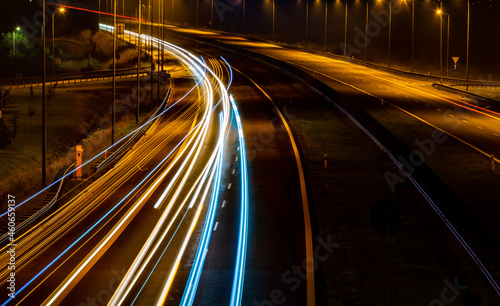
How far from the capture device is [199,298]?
1551 cm

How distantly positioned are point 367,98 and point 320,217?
30.1 metres

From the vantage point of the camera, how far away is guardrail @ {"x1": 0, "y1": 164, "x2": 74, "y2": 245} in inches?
845

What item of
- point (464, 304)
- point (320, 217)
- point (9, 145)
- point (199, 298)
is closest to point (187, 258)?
point (199, 298)

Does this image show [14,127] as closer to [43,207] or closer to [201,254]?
[43,207]

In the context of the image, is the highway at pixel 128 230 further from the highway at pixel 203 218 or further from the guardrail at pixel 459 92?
the guardrail at pixel 459 92

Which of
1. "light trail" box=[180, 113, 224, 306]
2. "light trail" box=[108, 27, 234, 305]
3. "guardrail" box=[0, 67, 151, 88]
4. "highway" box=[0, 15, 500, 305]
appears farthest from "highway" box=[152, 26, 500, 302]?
"guardrail" box=[0, 67, 151, 88]

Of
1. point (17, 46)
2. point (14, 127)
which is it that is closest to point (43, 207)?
point (14, 127)

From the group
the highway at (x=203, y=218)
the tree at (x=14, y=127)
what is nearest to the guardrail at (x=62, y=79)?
the tree at (x=14, y=127)

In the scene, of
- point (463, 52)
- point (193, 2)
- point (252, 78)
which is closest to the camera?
point (252, 78)

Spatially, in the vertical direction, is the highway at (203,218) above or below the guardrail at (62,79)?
below

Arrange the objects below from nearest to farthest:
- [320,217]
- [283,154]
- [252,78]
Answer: [320,217]
[283,154]
[252,78]

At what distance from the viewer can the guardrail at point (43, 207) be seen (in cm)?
2145

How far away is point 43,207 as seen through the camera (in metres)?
24.1

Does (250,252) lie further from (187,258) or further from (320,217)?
(320,217)
